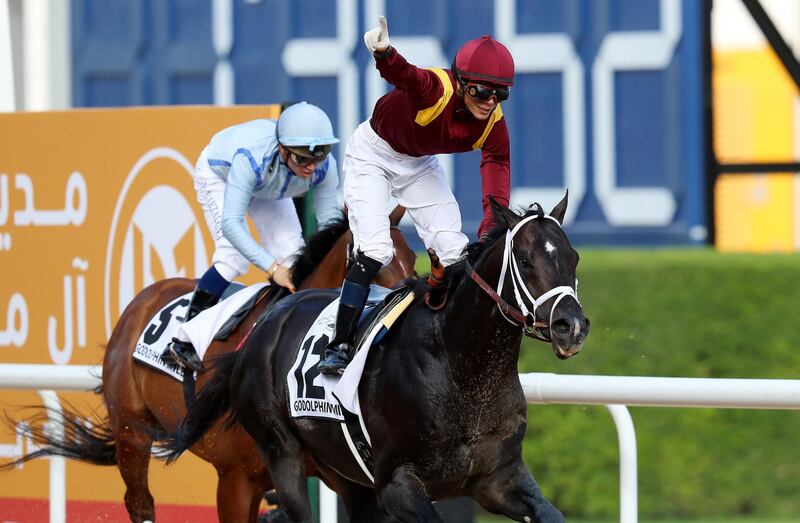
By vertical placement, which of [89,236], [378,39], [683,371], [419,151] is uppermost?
[378,39]

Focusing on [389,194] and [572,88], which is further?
[572,88]

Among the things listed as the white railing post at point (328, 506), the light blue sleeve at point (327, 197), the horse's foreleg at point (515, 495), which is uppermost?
the light blue sleeve at point (327, 197)

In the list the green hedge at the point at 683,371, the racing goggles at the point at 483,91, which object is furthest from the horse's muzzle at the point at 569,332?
the green hedge at the point at 683,371

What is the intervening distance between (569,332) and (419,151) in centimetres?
Result: 101

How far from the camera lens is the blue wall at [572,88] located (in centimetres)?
→ 757

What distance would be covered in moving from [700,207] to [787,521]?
1396 millimetres

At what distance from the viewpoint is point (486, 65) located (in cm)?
433

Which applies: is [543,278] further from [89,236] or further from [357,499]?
[89,236]

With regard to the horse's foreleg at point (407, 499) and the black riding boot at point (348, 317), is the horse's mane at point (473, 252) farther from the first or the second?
the horse's foreleg at point (407, 499)

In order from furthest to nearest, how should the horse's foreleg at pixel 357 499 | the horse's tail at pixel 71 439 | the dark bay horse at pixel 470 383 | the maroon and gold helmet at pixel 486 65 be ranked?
the horse's tail at pixel 71 439 → the horse's foreleg at pixel 357 499 → the maroon and gold helmet at pixel 486 65 → the dark bay horse at pixel 470 383

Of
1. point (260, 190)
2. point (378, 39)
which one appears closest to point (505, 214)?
point (378, 39)

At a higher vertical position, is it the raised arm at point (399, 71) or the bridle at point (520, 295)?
the raised arm at point (399, 71)

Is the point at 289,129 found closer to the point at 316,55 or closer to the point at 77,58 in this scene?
the point at 316,55

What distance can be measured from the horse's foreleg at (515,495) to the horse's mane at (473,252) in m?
0.48
